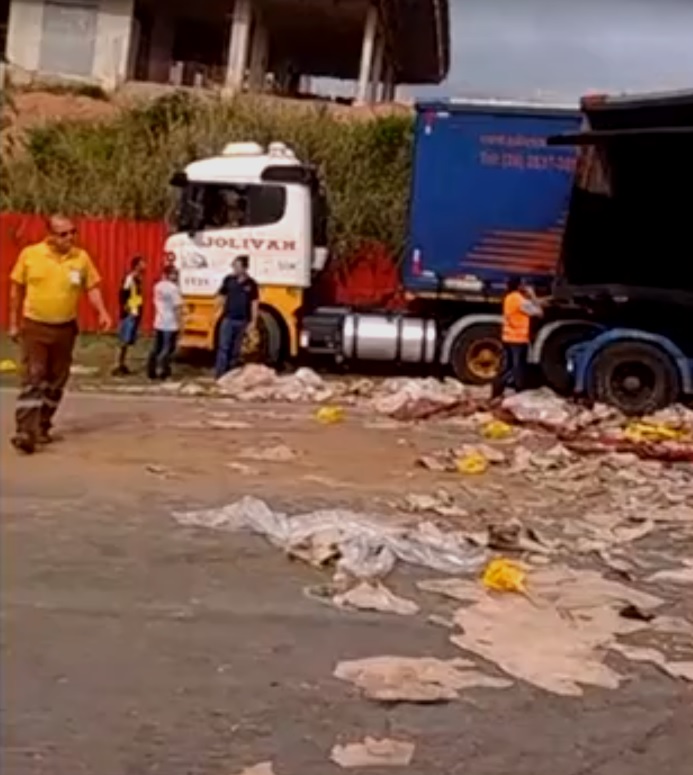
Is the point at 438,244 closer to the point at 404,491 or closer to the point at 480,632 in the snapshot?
the point at 404,491

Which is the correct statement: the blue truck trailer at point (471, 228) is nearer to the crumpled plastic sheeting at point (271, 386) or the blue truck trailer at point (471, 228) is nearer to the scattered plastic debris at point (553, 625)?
the crumpled plastic sheeting at point (271, 386)

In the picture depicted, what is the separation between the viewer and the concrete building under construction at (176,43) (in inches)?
1389

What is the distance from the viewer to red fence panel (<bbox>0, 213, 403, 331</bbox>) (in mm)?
25234

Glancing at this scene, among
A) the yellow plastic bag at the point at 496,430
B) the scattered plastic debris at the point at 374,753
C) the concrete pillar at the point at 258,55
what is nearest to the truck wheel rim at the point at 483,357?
the yellow plastic bag at the point at 496,430

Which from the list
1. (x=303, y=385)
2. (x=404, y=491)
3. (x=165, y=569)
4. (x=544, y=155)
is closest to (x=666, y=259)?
(x=544, y=155)

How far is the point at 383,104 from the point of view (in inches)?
1266

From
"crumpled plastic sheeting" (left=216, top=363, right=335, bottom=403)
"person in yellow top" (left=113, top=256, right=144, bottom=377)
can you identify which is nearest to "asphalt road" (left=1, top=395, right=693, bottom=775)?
"crumpled plastic sheeting" (left=216, top=363, right=335, bottom=403)

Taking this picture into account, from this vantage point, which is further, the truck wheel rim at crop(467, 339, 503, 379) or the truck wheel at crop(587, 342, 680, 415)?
the truck wheel rim at crop(467, 339, 503, 379)

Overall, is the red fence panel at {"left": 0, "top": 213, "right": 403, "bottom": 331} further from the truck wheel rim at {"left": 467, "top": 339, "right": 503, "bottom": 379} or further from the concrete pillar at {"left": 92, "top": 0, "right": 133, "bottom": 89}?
the concrete pillar at {"left": 92, "top": 0, "right": 133, "bottom": 89}

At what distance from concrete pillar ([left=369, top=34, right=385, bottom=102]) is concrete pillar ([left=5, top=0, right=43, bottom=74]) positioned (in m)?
7.58

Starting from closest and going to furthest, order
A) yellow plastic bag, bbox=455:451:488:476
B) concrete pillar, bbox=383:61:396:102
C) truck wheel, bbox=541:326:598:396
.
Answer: yellow plastic bag, bbox=455:451:488:476 → truck wheel, bbox=541:326:598:396 → concrete pillar, bbox=383:61:396:102

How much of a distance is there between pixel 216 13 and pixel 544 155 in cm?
2061

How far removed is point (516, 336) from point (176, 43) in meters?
24.4

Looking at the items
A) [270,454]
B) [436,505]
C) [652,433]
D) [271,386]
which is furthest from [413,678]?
[271,386]
